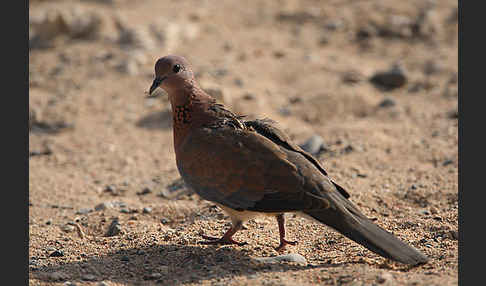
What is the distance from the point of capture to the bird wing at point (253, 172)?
465 centimetres

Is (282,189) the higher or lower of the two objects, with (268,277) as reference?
higher

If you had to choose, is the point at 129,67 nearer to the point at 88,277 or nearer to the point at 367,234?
the point at 88,277

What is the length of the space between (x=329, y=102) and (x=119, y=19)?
177 inches

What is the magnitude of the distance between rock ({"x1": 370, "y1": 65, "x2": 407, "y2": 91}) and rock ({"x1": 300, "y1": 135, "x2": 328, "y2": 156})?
2.58 m

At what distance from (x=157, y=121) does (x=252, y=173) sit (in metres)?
4.37

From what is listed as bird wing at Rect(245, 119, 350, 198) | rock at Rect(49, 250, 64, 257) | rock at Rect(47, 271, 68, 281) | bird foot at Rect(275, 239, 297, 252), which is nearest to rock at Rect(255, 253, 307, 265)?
bird foot at Rect(275, 239, 297, 252)

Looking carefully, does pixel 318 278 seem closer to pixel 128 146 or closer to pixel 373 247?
pixel 373 247

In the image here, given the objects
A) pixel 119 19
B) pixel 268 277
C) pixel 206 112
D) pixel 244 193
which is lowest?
pixel 268 277

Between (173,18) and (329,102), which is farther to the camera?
(173,18)

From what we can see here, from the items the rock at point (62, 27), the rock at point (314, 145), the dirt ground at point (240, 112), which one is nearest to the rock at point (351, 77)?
the dirt ground at point (240, 112)

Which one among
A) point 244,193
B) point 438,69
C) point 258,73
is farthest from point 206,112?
point 438,69

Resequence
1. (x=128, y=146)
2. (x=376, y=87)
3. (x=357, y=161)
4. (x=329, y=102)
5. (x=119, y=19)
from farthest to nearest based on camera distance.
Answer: (x=119, y=19) → (x=376, y=87) → (x=329, y=102) → (x=128, y=146) → (x=357, y=161)

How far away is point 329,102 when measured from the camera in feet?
29.5

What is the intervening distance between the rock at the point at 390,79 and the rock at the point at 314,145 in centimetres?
258
